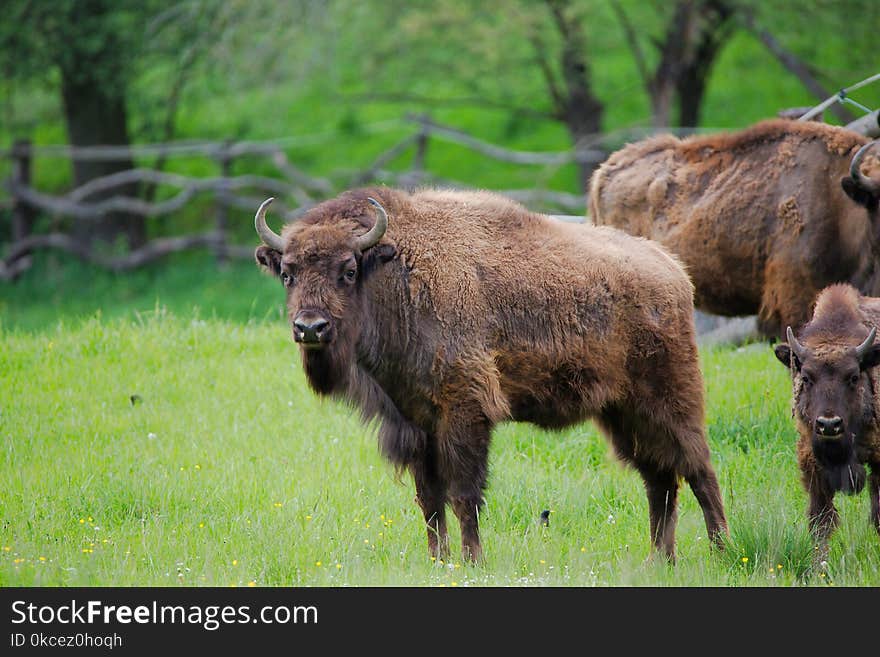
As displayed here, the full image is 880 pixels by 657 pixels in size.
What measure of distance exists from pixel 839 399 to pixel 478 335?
2197mm

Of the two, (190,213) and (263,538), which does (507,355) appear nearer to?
(263,538)

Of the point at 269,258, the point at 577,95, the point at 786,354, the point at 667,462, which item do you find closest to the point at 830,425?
the point at 786,354

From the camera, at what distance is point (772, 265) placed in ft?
30.1

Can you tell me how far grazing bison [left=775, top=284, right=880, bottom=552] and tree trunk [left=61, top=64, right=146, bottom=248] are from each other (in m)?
16.5

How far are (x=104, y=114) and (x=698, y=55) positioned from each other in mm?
11297

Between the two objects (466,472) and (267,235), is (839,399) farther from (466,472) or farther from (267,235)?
(267,235)

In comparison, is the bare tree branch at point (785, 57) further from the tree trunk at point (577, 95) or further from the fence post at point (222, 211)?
the fence post at point (222, 211)

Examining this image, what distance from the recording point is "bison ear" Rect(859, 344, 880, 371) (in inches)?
266

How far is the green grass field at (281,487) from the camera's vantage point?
21.2ft

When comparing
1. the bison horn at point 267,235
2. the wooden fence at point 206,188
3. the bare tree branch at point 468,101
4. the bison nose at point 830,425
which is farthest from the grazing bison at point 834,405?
the bare tree branch at point 468,101

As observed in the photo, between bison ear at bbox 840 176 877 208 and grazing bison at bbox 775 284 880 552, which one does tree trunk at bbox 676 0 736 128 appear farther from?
grazing bison at bbox 775 284 880 552

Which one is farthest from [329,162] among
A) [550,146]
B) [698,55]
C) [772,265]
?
[772,265]

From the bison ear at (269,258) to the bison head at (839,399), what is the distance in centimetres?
316

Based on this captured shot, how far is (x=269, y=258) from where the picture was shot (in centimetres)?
695
